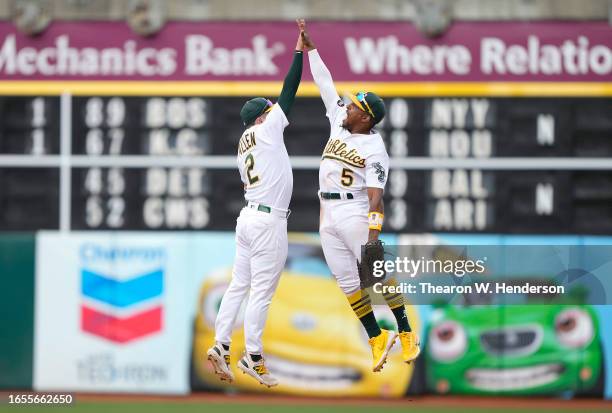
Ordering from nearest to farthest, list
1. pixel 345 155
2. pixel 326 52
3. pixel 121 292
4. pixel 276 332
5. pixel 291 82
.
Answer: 1. pixel 345 155
2. pixel 291 82
3. pixel 326 52
4. pixel 276 332
5. pixel 121 292

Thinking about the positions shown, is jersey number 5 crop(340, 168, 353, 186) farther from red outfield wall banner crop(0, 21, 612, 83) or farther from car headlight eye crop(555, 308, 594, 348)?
car headlight eye crop(555, 308, 594, 348)

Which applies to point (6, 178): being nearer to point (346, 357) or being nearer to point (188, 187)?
point (188, 187)

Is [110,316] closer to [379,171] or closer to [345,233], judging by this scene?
[345,233]

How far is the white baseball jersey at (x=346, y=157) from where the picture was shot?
9469mm

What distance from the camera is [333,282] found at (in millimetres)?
15977

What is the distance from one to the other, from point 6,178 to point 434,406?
5661 millimetres

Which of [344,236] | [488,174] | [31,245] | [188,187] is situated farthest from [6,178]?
[344,236]

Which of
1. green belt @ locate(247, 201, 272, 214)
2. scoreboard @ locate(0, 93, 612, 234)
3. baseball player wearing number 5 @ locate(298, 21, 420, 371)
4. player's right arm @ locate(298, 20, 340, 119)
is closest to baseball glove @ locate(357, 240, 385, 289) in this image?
baseball player wearing number 5 @ locate(298, 21, 420, 371)

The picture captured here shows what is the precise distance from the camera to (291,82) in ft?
31.8

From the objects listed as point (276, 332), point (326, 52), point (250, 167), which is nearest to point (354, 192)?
point (250, 167)

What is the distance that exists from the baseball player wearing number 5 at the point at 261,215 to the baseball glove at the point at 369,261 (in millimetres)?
651

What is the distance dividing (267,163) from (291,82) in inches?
23.9

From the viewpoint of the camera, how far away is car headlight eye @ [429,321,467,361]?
16.1 m

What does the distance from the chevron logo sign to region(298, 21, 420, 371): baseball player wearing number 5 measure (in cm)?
650
